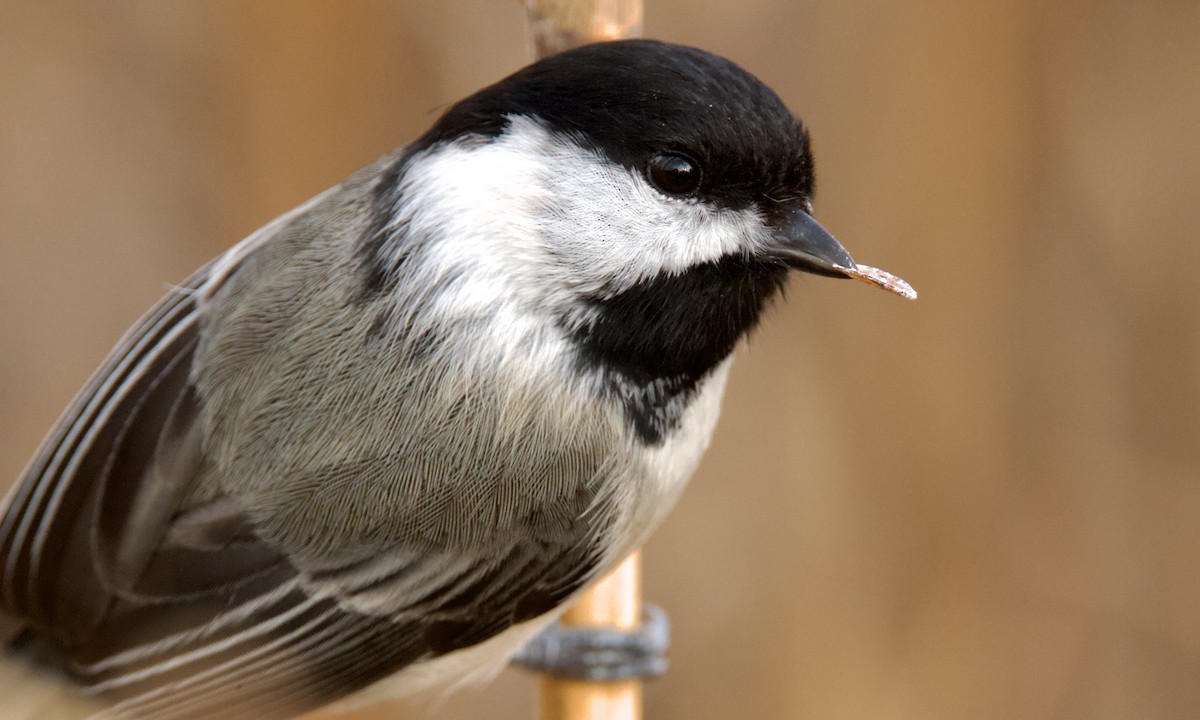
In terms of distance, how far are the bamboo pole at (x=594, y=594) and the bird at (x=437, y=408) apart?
0.51 feet

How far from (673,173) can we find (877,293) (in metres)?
0.90

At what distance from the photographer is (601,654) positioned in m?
1.29

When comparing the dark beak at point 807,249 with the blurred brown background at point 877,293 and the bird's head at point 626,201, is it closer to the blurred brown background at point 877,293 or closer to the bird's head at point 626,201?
the bird's head at point 626,201

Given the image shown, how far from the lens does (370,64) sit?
1.87 metres

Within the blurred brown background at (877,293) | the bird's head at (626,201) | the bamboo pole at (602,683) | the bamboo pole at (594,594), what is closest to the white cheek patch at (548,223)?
the bird's head at (626,201)

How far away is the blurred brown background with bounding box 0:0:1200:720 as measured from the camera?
1775 mm

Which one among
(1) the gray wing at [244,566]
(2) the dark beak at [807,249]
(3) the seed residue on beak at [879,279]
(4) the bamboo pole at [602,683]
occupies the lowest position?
(4) the bamboo pole at [602,683]

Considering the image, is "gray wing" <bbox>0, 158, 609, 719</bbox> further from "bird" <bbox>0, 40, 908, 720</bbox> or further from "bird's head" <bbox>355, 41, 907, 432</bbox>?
"bird's head" <bbox>355, 41, 907, 432</bbox>

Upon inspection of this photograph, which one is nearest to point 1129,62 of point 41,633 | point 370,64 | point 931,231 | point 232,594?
point 931,231

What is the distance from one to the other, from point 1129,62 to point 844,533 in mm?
759

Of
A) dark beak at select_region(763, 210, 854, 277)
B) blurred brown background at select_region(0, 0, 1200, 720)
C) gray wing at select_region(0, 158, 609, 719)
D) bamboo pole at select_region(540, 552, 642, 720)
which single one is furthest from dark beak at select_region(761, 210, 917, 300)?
blurred brown background at select_region(0, 0, 1200, 720)

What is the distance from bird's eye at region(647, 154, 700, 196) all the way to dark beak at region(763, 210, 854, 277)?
0.09 meters

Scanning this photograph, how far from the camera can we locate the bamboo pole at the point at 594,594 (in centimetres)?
125

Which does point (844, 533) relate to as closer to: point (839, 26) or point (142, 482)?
point (839, 26)
